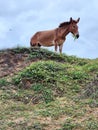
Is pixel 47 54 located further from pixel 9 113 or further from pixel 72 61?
pixel 9 113

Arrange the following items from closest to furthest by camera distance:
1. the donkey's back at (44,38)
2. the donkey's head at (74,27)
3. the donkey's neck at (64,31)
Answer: the donkey's head at (74,27) < the donkey's neck at (64,31) < the donkey's back at (44,38)

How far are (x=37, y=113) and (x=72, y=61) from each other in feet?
13.6

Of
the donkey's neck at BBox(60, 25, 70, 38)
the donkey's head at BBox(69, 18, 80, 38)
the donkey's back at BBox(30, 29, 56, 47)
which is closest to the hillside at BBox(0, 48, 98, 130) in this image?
the donkey's head at BBox(69, 18, 80, 38)

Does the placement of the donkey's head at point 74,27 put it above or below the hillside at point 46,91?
above

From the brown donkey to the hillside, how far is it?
8.83ft

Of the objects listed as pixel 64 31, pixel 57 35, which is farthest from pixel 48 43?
pixel 64 31

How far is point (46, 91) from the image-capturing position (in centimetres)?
995

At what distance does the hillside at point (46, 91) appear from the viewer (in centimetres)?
841

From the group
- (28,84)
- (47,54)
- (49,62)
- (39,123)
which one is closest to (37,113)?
(39,123)

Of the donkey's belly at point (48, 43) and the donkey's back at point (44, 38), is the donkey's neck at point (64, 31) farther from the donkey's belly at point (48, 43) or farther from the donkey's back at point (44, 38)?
the donkey's belly at point (48, 43)

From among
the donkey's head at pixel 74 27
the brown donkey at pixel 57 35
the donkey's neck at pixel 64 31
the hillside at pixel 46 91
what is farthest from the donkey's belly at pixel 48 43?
the hillside at pixel 46 91

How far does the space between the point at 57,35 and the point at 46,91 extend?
19.8 ft

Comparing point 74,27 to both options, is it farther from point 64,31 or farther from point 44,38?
point 44,38

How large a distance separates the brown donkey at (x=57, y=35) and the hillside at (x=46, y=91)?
2691 mm
